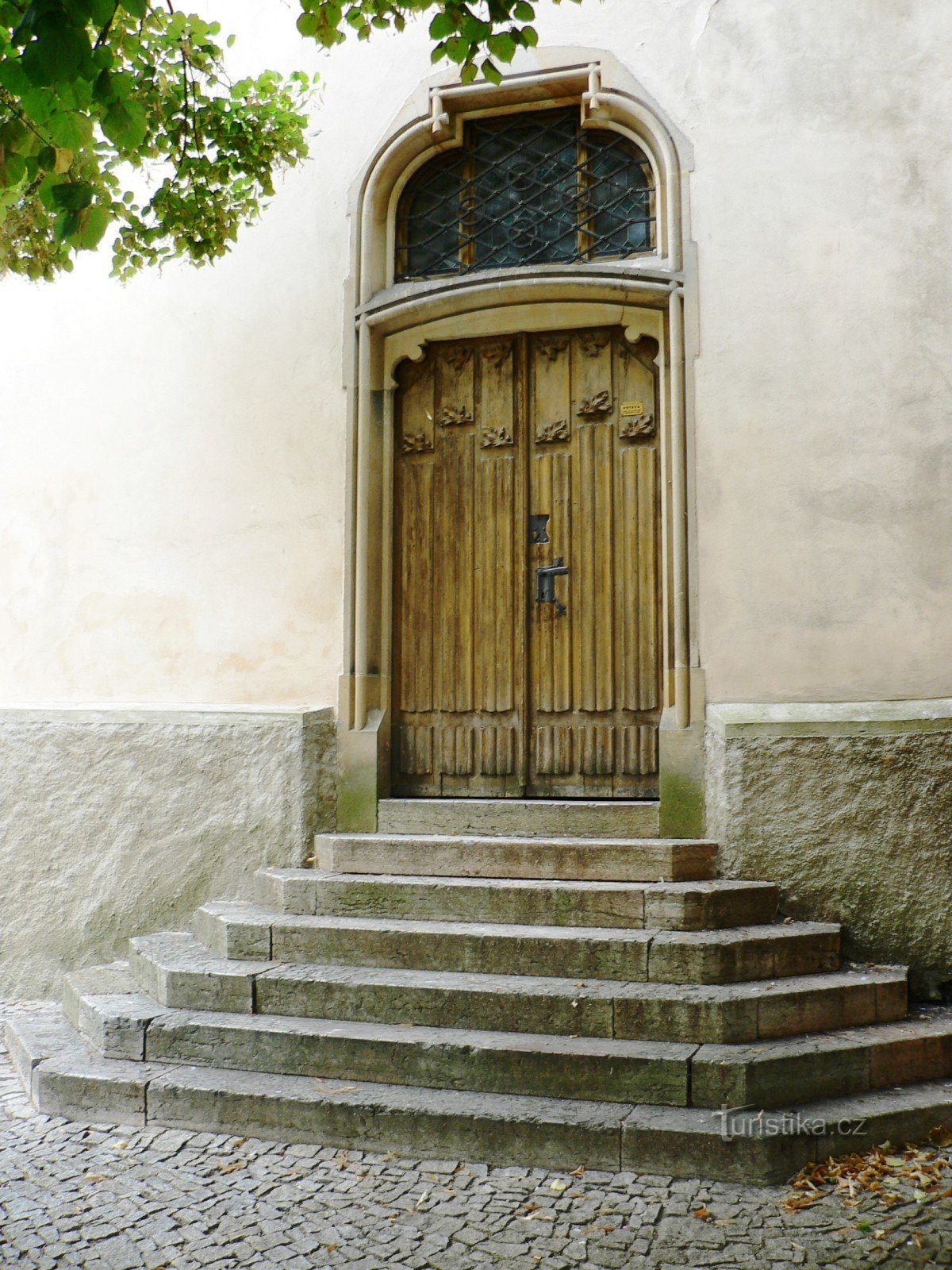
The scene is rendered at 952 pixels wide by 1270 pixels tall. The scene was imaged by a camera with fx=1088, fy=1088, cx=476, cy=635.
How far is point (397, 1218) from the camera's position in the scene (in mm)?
3182

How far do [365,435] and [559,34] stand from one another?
7.31 ft

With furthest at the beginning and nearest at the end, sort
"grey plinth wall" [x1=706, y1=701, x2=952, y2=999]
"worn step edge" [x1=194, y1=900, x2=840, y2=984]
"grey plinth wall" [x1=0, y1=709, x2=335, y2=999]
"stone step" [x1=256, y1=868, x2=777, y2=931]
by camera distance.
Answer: "grey plinth wall" [x1=0, y1=709, x2=335, y2=999] < "grey plinth wall" [x1=706, y1=701, x2=952, y2=999] < "stone step" [x1=256, y1=868, x2=777, y2=931] < "worn step edge" [x1=194, y1=900, x2=840, y2=984]

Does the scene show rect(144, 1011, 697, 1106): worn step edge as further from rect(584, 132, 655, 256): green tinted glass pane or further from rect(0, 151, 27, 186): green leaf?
rect(584, 132, 655, 256): green tinted glass pane

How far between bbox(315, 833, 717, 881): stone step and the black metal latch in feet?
3.66

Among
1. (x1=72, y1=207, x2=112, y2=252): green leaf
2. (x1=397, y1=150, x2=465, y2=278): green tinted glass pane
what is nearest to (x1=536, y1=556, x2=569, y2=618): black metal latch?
(x1=397, y1=150, x2=465, y2=278): green tinted glass pane

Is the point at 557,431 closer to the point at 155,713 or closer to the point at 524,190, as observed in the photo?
the point at 524,190

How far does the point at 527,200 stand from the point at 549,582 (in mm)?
2000

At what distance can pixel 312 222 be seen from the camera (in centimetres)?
573

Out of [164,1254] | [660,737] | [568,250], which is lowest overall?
[164,1254]

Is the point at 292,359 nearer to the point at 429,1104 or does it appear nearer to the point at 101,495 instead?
the point at 101,495

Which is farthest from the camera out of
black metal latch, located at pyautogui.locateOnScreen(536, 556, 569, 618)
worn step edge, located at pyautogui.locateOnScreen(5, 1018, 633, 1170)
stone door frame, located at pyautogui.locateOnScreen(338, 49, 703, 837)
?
black metal latch, located at pyautogui.locateOnScreen(536, 556, 569, 618)

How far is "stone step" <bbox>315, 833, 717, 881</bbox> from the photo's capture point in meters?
4.63

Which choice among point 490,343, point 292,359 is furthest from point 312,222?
point 490,343

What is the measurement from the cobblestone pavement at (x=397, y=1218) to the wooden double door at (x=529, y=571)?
87.5 inches
